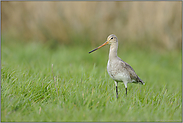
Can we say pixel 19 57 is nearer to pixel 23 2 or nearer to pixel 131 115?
pixel 23 2

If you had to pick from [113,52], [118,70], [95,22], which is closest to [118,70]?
[118,70]

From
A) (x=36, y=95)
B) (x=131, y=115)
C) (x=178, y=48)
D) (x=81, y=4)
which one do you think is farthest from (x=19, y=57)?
(x=178, y=48)

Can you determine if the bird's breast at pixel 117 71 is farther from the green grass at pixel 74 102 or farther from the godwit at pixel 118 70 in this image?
the green grass at pixel 74 102

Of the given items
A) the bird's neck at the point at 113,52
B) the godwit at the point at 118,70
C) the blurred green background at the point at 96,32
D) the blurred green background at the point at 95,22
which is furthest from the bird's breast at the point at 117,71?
the blurred green background at the point at 95,22

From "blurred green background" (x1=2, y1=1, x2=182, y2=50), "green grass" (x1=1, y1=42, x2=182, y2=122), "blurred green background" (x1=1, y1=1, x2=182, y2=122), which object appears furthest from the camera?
"blurred green background" (x1=2, y1=1, x2=182, y2=50)

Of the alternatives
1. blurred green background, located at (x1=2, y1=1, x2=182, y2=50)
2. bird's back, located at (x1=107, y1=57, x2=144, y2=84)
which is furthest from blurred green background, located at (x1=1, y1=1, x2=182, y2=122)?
bird's back, located at (x1=107, y1=57, x2=144, y2=84)

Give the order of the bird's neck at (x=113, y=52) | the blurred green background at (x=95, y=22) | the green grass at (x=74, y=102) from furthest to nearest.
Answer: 1. the blurred green background at (x=95, y=22)
2. the bird's neck at (x=113, y=52)
3. the green grass at (x=74, y=102)

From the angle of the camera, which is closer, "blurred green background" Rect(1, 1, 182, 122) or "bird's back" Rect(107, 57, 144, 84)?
"bird's back" Rect(107, 57, 144, 84)

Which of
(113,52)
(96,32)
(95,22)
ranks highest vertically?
(95,22)

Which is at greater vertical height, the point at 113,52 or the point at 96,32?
the point at 96,32

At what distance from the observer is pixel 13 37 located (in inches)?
481

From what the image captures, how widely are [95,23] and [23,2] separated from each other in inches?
147

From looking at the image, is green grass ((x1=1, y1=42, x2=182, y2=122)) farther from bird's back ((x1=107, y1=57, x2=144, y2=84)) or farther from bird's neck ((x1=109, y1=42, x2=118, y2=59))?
bird's neck ((x1=109, y1=42, x2=118, y2=59))

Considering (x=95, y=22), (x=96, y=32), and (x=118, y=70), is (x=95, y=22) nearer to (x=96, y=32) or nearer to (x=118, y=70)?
(x=96, y=32)
